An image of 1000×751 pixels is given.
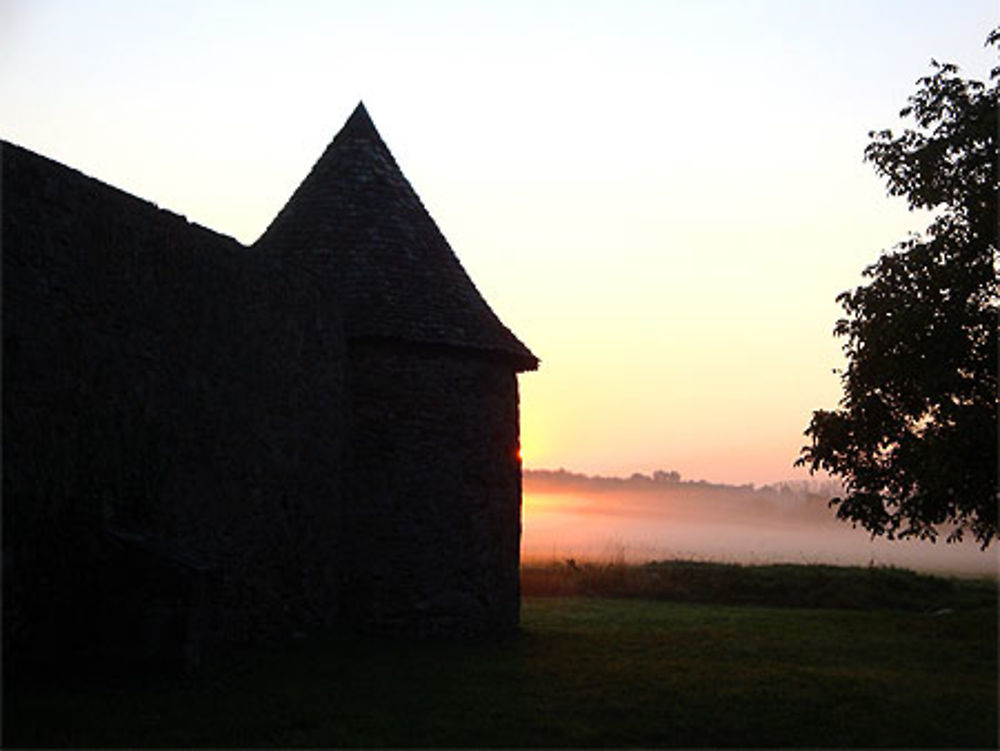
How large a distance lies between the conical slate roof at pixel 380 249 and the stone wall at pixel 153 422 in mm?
1169

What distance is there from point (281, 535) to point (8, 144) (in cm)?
656

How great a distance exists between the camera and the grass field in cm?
1022

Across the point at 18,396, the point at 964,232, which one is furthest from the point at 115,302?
the point at 964,232

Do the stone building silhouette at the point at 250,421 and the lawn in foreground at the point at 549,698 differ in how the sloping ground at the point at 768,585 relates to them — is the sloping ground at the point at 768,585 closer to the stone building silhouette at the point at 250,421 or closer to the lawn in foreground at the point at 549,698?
the lawn in foreground at the point at 549,698

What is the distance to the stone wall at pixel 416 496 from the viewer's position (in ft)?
56.1

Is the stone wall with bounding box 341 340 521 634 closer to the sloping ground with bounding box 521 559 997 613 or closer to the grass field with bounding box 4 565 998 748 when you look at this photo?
the grass field with bounding box 4 565 998 748

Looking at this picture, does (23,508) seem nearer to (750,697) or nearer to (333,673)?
(333,673)

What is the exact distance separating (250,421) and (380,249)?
4596 millimetres

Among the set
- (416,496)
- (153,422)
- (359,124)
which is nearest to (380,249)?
(359,124)

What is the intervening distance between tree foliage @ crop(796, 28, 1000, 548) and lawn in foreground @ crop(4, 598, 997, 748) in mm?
3810

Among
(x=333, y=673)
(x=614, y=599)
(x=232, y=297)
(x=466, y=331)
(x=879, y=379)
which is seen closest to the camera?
(x=333, y=673)

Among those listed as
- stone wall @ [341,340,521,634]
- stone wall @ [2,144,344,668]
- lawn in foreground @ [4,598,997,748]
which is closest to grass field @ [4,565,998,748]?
lawn in foreground @ [4,598,997,748]

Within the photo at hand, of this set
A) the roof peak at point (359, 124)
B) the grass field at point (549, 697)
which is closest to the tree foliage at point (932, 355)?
the grass field at point (549, 697)

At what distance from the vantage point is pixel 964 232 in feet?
71.3
